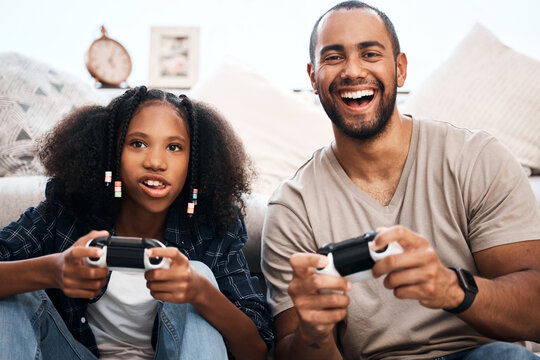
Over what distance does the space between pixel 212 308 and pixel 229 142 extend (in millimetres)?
491

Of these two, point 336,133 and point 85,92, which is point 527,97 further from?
point 85,92

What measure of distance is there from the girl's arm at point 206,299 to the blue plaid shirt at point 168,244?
51mm

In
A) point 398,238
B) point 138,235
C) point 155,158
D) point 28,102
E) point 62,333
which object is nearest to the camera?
point 398,238

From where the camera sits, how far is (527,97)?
5.63 feet

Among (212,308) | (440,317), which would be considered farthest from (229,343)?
(440,317)

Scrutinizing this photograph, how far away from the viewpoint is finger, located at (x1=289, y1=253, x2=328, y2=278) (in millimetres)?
726

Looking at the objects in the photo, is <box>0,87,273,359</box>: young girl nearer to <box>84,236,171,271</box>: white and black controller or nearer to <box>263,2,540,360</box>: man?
<box>84,236,171,271</box>: white and black controller

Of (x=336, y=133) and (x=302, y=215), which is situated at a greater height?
(x=336, y=133)

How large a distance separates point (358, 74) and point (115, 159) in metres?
0.59

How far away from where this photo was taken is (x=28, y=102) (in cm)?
169

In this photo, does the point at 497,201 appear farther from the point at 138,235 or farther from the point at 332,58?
the point at 138,235

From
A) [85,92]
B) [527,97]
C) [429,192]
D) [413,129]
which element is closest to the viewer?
[429,192]

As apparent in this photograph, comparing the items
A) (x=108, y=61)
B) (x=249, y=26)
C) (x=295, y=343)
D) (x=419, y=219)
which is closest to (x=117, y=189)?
(x=295, y=343)

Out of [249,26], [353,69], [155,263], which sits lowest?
[155,263]
